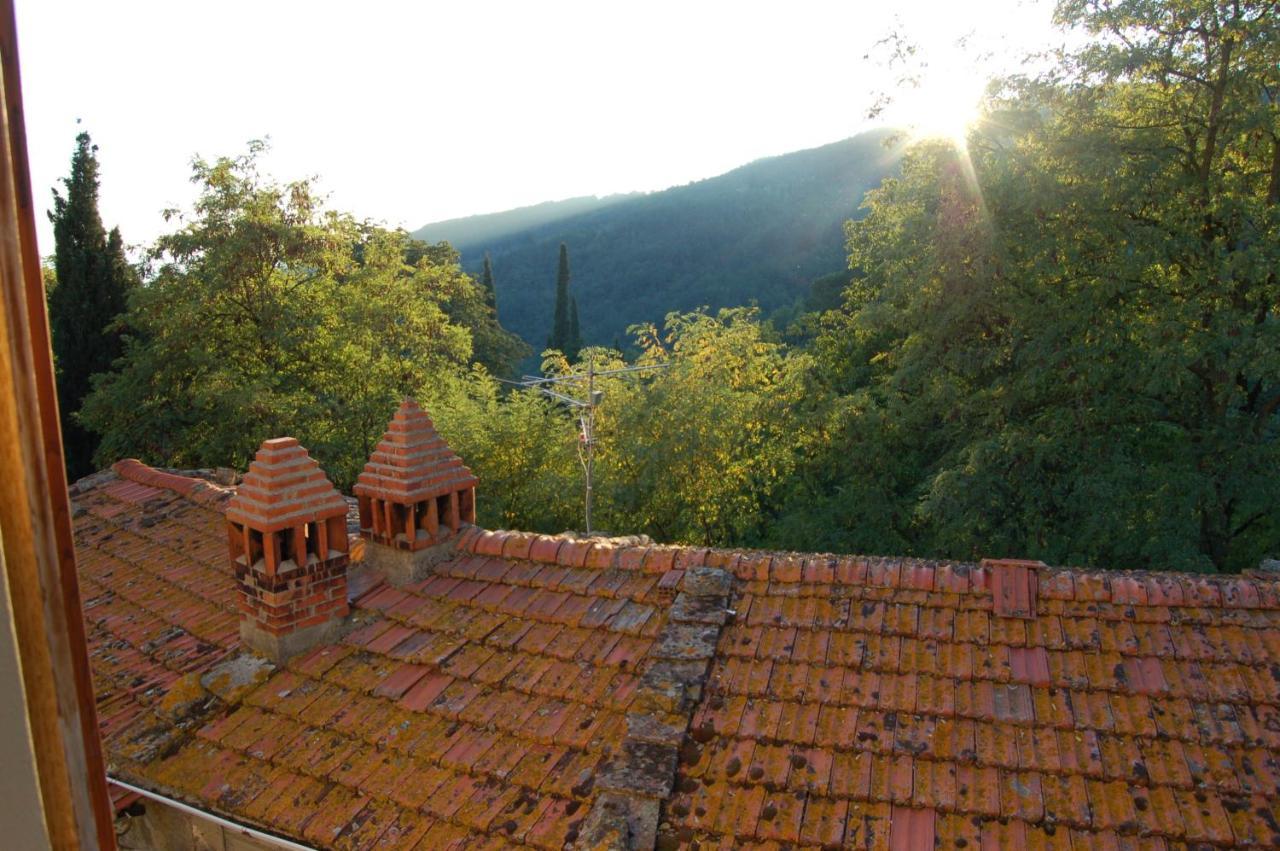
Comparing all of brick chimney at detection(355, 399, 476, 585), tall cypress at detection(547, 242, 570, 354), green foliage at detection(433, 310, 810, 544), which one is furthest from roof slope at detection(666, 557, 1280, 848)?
tall cypress at detection(547, 242, 570, 354)

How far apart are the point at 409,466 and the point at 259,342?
1435cm

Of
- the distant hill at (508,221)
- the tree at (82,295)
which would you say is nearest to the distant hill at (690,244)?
the distant hill at (508,221)

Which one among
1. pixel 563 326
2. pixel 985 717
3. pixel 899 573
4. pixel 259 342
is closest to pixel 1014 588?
pixel 899 573

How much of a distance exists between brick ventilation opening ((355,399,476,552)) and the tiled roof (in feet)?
1.41

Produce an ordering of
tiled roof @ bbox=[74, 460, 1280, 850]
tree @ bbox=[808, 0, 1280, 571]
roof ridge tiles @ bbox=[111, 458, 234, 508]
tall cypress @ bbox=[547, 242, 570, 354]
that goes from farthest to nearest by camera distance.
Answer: tall cypress @ bbox=[547, 242, 570, 354]
tree @ bbox=[808, 0, 1280, 571]
roof ridge tiles @ bbox=[111, 458, 234, 508]
tiled roof @ bbox=[74, 460, 1280, 850]

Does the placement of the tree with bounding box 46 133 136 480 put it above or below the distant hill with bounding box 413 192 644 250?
below

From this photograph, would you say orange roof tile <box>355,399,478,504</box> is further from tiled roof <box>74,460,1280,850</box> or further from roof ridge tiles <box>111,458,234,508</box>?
roof ridge tiles <box>111,458,234,508</box>

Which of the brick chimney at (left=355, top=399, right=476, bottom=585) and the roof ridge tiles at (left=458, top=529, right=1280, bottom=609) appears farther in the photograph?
the brick chimney at (left=355, top=399, right=476, bottom=585)

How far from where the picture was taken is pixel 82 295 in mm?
21438

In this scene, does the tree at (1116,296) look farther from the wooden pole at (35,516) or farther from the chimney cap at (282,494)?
the wooden pole at (35,516)

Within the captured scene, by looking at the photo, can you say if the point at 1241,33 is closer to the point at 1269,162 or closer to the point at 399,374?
the point at 1269,162

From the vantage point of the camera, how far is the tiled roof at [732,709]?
400cm

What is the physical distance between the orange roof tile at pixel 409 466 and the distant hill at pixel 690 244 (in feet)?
171

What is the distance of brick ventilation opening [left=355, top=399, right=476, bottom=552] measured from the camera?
625 centimetres
